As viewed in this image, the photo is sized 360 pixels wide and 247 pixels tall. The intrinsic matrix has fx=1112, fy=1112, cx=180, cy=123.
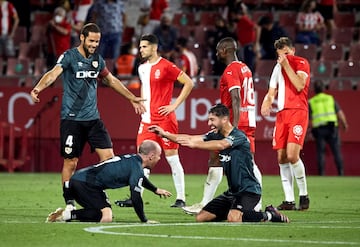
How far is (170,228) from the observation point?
38.5ft

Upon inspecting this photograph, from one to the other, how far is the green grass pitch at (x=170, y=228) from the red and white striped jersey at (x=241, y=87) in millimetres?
1396

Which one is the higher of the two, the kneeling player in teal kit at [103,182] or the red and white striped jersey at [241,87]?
the red and white striped jersey at [241,87]

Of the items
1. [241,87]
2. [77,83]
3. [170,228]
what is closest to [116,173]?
[170,228]

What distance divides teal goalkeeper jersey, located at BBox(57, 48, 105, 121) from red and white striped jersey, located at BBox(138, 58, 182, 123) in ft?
6.43

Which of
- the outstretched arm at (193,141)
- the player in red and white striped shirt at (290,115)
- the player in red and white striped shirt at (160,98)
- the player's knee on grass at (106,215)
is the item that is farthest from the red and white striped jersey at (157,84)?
the player's knee on grass at (106,215)

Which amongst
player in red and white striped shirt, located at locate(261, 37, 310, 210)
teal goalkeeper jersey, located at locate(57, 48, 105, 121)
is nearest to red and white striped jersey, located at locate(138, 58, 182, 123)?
player in red and white striped shirt, located at locate(261, 37, 310, 210)

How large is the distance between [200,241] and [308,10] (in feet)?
55.3

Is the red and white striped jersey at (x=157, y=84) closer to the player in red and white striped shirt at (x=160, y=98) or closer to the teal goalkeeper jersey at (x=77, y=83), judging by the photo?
the player in red and white striped shirt at (x=160, y=98)

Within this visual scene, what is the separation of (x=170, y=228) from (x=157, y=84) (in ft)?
14.1

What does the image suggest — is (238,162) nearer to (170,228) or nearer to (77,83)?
(170,228)

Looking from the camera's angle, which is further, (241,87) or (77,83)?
(241,87)

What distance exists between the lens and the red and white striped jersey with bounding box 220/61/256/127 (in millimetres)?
14164

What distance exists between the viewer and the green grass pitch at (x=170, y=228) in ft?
34.0

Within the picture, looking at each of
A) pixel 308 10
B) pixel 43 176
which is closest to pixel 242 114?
pixel 43 176
